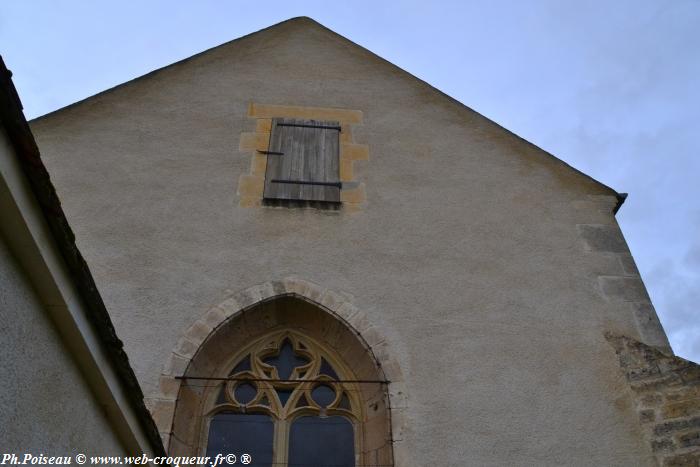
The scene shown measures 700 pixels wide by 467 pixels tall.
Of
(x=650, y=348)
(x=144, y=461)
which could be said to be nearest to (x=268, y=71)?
(x=650, y=348)

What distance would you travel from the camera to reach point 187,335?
462cm

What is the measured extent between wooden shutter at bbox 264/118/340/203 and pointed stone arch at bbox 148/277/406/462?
0.94 metres

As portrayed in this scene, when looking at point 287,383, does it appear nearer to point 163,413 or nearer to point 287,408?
point 287,408

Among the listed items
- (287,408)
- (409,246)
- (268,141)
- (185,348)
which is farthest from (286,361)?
(268,141)

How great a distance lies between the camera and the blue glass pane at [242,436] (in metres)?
4.46

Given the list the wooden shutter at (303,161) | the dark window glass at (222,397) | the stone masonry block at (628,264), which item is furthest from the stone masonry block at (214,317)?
the stone masonry block at (628,264)

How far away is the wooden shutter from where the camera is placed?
5.68 m

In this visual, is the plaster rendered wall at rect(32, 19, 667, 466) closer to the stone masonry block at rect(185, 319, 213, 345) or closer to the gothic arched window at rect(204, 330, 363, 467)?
the stone masonry block at rect(185, 319, 213, 345)

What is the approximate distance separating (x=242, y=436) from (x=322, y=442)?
526mm

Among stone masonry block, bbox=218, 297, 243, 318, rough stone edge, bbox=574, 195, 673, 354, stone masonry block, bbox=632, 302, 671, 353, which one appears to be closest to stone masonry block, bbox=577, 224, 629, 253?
rough stone edge, bbox=574, 195, 673, 354

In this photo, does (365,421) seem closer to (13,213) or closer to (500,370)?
(500,370)

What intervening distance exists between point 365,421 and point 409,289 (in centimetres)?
100

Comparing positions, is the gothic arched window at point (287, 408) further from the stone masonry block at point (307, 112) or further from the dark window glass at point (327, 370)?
the stone masonry block at point (307, 112)

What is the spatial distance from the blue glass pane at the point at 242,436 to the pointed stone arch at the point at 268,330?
0.15 metres
